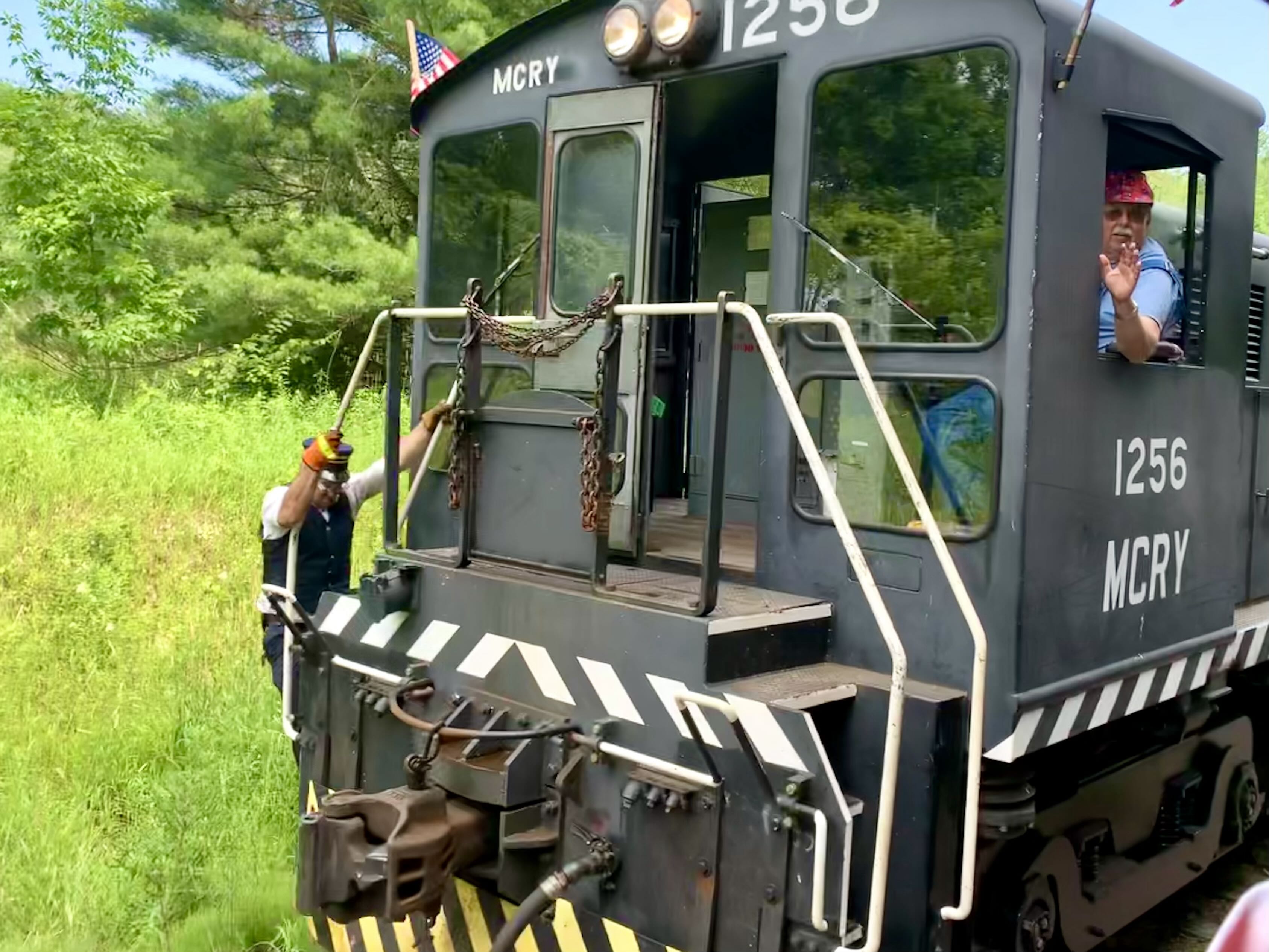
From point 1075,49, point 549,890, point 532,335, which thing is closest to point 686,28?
point 532,335

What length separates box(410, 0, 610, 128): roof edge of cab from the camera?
3.69 m

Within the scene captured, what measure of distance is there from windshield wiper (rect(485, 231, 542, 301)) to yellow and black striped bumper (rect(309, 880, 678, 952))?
2.05m

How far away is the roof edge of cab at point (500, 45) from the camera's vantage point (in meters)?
3.69

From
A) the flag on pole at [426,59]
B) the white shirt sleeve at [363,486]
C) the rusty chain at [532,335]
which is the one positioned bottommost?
the white shirt sleeve at [363,486]

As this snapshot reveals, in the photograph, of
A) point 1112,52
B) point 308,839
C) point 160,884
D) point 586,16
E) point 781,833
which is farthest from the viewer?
point 160,884

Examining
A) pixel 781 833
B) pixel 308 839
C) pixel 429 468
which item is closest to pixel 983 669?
pixel 781 833

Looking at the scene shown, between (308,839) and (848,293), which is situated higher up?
(848,293)

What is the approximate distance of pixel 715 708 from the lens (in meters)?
2.56

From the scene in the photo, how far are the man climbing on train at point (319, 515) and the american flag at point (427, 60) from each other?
2139 millimetres

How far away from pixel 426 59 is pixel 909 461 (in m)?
4.01

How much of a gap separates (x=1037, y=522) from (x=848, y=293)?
0.81 meters

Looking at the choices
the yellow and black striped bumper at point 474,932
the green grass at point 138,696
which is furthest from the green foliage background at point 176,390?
the yellow and black striped bumper at point 474,932

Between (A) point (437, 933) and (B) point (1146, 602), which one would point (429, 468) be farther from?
(B) point (1146, 602)

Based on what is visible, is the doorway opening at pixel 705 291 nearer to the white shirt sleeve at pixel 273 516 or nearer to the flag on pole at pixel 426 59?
the white shirt sleeve at pixel 273 516
